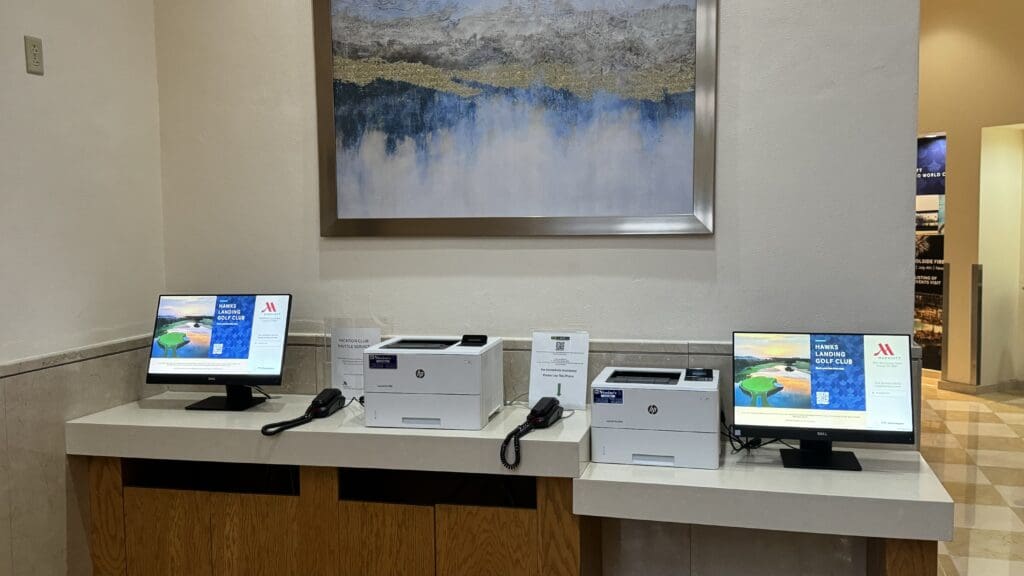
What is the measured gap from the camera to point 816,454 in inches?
105

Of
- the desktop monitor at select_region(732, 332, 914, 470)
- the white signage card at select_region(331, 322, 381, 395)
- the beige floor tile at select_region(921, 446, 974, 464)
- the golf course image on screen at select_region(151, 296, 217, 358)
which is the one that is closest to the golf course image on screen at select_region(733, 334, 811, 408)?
the desktop monitor at select_region(732, 332, 914, 470)

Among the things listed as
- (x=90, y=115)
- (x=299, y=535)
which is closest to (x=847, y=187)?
(x=299, y=535)

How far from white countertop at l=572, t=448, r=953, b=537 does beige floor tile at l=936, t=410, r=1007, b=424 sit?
415cm

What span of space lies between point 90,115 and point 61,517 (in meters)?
1.47

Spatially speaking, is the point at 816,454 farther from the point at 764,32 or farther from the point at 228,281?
the point at 228,281

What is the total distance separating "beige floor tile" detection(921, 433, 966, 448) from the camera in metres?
5.44

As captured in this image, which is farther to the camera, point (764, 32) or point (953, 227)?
point (953, 227)

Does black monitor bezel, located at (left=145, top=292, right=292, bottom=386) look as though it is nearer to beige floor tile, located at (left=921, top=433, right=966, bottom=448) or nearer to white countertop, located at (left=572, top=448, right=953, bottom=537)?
white countertop, located at (left=572, top=448, right=953, bottom=537)


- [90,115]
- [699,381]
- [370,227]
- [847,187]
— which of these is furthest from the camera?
[370,227]

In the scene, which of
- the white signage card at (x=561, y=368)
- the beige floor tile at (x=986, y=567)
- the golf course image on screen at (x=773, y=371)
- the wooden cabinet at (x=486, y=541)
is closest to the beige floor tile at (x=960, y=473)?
the beige floor tile at (x=986, y=567)

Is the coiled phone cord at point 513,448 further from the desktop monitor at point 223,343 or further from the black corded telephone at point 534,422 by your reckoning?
the desktop monitor at point 223,343

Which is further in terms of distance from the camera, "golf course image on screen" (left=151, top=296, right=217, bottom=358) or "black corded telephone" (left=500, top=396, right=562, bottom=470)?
"golf course image on screen" (left=151, top=296, right=217, bottom=358)

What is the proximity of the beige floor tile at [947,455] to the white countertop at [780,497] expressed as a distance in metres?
2.89

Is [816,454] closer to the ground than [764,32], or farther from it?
closer to the ground
